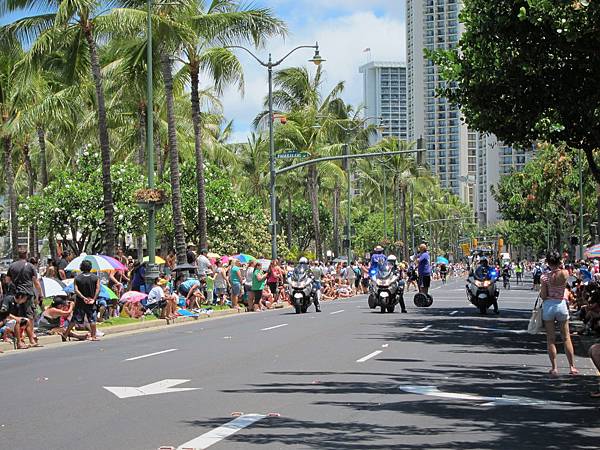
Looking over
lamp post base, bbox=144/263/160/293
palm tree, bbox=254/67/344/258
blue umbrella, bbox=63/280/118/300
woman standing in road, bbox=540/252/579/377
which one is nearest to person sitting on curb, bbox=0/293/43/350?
blue umbrella, bbox=63/280/118/300

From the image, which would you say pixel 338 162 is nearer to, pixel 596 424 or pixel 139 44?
pixel 139 44

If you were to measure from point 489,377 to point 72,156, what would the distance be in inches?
1738

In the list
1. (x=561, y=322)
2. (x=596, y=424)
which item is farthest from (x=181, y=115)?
(x=596, y=424)

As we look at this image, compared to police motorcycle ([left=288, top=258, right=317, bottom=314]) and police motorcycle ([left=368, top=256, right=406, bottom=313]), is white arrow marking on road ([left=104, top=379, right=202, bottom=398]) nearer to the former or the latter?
police motorcycle ([left=368, top=256, right=406, bottom=313])

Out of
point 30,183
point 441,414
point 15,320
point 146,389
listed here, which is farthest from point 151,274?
point 30,183

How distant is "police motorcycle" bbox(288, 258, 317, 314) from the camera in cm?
3106

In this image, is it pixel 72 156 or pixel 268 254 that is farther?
pixel 268 254

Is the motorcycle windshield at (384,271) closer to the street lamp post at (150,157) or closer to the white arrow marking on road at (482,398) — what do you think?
the street lamp post at (150,157)

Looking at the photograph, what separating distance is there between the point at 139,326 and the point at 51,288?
3.67 m

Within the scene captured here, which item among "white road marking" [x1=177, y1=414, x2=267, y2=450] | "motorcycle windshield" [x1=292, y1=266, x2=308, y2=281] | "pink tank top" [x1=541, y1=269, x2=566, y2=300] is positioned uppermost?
"pink tank top" [x1=541, y1=269, x2=566, y2=300]

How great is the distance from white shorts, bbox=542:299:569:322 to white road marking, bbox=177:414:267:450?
5.93 metres

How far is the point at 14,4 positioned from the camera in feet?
95.1

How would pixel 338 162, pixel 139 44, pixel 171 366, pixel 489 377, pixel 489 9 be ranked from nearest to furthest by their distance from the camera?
pixel 489 377 < pixel 171 366 < pixel 489 9 < pixel 139 44 < pixel 338 162

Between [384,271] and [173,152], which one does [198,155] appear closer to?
[173,152]
